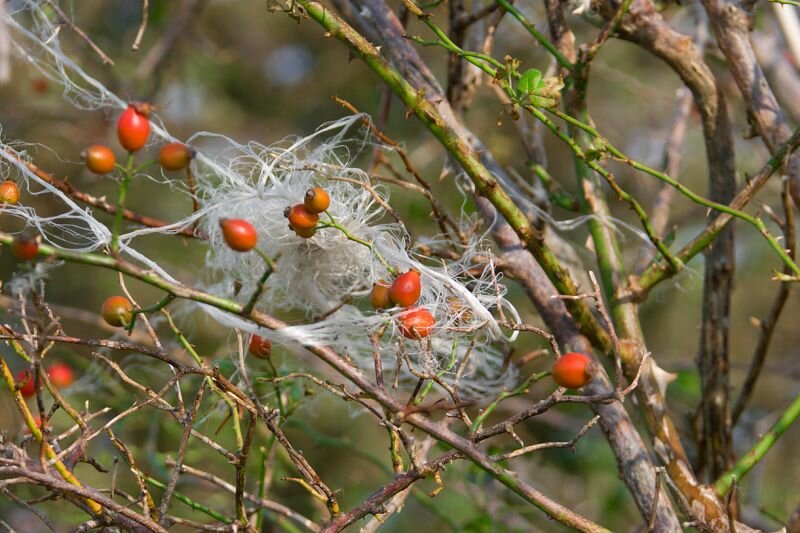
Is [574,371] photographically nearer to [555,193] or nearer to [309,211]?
[309,211]

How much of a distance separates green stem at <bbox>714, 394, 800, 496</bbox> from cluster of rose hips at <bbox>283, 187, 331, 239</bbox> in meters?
0.55

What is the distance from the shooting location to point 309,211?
89 cm

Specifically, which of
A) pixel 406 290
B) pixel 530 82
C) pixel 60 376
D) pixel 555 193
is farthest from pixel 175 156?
pixel 60 376

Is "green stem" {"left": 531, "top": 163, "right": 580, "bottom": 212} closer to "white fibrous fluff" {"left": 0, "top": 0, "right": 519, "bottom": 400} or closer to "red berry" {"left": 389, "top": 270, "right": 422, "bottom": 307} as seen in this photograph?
"white fibrous fluff" {"left": 0, "top": 0, "right": 519, "bottom": 400}

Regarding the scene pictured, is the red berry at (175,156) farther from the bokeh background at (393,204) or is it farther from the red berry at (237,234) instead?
the bokeh background at (393,204)

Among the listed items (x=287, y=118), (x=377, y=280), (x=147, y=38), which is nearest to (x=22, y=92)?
(x=147, y=38)

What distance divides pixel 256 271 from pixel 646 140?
2.27 metres

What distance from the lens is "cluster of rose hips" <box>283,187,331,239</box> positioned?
34.2 inches

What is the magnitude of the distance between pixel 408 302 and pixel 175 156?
Answer: 0.28 m

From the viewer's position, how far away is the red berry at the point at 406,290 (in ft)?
2.90

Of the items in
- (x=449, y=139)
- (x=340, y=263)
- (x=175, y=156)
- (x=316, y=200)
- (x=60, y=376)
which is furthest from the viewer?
(x=60, y=376)

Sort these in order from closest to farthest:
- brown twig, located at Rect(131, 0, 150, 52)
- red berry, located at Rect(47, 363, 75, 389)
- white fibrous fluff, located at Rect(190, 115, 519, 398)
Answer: white fibrous fluff, located at Rect(190, 115, 519, 398) < brown twig, located at Rect(131, 0, 150, 52) < red berry, located at Rect(47, 363, 75, 389)

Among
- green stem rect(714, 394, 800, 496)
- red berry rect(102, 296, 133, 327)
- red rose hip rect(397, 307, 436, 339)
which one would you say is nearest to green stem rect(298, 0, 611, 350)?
red rose hip rect(397, 307, 436, 339)

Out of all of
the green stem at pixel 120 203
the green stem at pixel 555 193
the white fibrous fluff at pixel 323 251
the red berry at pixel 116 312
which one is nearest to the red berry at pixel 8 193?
the white fibrous fluff at pixel 323 251
